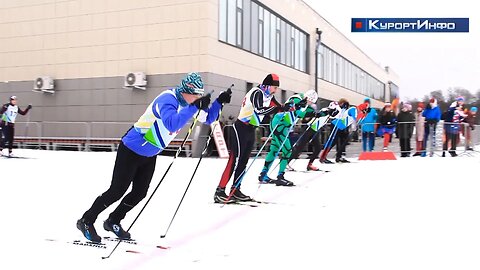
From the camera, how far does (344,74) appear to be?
1473 inches

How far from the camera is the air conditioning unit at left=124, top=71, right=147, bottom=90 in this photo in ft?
57.9

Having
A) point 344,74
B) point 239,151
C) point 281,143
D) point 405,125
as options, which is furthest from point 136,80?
point 344,74

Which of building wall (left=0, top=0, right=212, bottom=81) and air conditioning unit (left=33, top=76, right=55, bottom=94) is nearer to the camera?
building wall (left=0, top=0, right=212, bottom=81)

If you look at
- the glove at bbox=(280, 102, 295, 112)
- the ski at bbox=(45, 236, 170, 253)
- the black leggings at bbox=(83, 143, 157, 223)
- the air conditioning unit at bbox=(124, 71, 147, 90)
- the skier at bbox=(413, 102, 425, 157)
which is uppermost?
the air conditioning unit at bbox=(124, 71, 147, 90)

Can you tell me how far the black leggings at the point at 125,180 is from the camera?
4.09 metres

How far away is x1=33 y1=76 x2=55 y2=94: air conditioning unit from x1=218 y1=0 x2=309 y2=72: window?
311 inches

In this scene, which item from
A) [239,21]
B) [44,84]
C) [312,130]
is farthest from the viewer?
[44,84]

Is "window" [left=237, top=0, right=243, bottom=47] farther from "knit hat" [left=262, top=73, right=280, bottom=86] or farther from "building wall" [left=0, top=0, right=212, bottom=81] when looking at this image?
"knit hat" [left=262, top=73, right=280, bottom=86]

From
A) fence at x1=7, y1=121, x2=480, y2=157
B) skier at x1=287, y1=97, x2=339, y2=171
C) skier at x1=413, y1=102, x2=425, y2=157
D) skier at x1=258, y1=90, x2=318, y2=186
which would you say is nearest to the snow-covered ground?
skier at x1=258, y1=90, x2=318, y2=186

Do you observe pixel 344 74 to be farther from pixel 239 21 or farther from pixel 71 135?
pixel 71 135

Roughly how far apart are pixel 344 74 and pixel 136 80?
77.2 ft

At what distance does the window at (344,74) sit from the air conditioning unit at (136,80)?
15.2 metres

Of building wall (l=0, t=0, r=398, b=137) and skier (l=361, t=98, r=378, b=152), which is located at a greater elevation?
building wall (l=0, t=0, r=398, b=137)

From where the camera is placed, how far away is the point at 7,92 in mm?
21203
